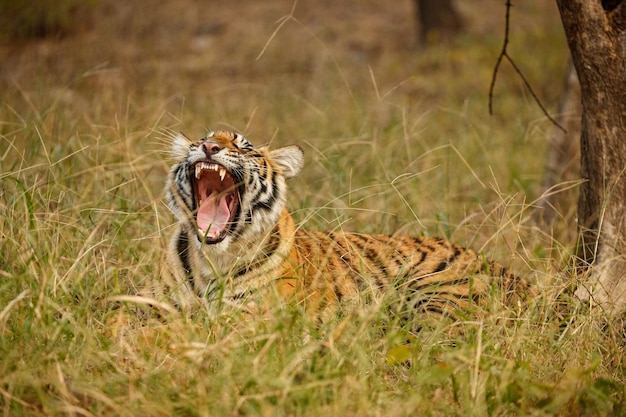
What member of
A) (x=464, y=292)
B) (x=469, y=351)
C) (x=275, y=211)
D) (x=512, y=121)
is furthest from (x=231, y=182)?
(x=512, y=121)

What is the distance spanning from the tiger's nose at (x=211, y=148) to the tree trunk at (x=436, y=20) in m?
6.91

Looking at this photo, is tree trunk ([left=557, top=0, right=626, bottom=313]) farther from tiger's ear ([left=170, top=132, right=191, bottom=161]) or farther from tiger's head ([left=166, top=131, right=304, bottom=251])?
tiger's ear ([left=170, top=132, right=191, bottom=161])

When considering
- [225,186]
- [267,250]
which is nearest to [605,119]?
[267,250]

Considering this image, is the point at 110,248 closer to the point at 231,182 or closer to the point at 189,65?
the point at 231,182

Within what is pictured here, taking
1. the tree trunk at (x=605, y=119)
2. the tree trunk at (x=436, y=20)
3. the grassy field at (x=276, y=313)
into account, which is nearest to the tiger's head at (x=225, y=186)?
the grassy field at (x=276, y=313)

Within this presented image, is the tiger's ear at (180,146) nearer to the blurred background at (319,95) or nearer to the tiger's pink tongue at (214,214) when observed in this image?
the blurred background at (319,95)

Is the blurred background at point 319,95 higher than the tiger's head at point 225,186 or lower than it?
lower

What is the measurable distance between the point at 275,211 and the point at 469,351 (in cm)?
134

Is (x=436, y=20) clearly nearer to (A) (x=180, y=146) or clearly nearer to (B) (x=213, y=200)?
(A) (x=180, y=146)

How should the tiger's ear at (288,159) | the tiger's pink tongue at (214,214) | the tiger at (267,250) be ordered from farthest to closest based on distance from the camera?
the tiger's ear at (288,159) → the tiger's pink tongue at (214,214) → the tiger at (267,250)

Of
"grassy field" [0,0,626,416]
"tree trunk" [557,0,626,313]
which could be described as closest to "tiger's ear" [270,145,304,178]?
"grassy field" [0,0,626,416]

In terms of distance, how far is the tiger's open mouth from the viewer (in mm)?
3854

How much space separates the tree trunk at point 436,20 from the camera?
10.4 metres

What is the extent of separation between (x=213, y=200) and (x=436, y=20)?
7213 mm
